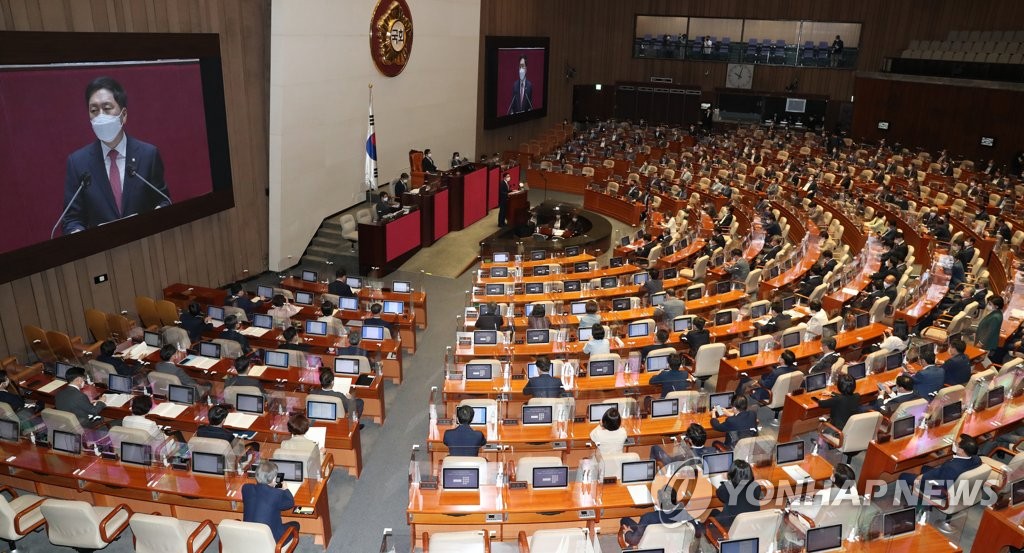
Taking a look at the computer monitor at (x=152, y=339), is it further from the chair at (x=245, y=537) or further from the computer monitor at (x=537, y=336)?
the computer monitor at (x=537, y=336)

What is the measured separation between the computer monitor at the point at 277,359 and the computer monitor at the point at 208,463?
2.87 metres

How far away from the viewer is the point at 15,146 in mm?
11039

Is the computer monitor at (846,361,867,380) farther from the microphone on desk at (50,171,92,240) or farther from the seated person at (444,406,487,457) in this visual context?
the microphone on desk at (50,171,92,240)

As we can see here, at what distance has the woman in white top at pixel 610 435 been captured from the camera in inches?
324

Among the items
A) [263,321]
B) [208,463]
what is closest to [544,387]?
[208,463]

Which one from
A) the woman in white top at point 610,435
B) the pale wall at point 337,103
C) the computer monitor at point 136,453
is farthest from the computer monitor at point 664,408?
the pale wall at point 337,103

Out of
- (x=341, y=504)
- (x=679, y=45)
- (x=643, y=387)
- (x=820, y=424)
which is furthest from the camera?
(x=679, y=45)

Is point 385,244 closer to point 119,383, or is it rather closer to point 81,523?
point 119,383

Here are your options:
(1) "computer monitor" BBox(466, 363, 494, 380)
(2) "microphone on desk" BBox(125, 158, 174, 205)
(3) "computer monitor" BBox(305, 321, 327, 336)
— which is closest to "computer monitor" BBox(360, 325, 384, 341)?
(3) "computer monitor" BBox(305, 321, 327, 336)

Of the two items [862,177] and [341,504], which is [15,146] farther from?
[862,177]

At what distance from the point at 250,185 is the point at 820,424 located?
12.8 metres

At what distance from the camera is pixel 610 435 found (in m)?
8.30

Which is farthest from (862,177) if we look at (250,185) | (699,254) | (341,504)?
(341,504)

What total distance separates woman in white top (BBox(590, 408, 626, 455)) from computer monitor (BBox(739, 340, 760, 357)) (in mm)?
3581
